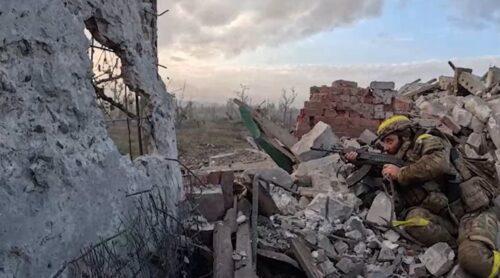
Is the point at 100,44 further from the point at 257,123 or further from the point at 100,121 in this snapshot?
the point at 257,123

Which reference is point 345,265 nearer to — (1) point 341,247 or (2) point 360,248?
(1) point 341,247

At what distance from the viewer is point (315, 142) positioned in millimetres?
6820

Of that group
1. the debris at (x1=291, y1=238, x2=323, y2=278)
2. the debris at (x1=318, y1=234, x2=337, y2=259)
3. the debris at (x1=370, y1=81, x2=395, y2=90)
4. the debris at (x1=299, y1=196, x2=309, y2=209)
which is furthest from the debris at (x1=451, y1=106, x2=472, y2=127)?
the debris at (x1=291, y1=238, x2=323, y2=278)

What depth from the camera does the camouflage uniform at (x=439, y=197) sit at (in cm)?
477

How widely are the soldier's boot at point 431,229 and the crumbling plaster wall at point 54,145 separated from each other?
2.88 meters

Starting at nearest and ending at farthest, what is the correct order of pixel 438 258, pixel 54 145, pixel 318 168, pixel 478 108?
pixel 54 145 → pixel 438 258 → pixel 318 168 → pixel 478 108

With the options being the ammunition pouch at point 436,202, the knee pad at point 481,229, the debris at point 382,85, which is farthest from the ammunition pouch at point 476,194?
the debris at point 382,85

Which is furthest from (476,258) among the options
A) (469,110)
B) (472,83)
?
(472,83)

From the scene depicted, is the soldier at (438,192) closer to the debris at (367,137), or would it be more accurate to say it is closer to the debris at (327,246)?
the debris at (327,246)

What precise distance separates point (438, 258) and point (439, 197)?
2.37 ft

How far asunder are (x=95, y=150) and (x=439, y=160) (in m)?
3.43

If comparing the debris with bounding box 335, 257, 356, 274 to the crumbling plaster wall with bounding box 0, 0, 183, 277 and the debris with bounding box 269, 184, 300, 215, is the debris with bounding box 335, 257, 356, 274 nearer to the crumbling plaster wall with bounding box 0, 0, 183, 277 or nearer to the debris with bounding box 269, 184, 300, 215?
the debris with bounding box 269, 184, 300, 215

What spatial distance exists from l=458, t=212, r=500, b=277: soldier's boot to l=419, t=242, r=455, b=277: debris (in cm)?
10

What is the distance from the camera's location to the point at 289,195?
5.66 metres
